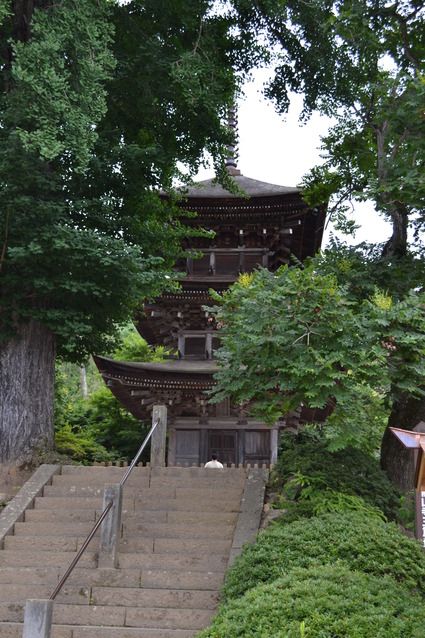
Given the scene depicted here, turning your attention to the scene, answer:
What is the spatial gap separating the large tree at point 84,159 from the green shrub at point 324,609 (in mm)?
6055

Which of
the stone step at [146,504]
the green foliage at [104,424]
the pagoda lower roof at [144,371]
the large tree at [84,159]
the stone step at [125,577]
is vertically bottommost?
the green foliage at [104,424]

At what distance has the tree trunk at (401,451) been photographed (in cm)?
1180

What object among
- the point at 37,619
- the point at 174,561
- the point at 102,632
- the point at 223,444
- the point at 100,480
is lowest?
the point at 223,444

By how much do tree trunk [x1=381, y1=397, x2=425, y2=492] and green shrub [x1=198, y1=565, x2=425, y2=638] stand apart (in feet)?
17.4

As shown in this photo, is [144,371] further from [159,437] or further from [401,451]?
[401,451]

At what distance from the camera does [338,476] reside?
31.9 ft

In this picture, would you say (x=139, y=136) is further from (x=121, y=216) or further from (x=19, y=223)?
(x=19, y=223)

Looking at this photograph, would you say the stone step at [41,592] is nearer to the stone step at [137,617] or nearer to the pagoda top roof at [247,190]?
the stone step at [137,617]

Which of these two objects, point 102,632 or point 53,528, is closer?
point 102,632

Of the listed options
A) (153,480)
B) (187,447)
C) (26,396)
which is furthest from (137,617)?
(187,447)

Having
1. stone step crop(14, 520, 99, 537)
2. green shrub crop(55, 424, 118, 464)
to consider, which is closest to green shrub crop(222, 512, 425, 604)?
stone step crop(14, 520, 99, 537)

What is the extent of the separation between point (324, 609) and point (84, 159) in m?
7.24

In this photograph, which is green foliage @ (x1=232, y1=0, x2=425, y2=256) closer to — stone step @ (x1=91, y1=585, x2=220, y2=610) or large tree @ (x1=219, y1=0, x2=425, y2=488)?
large tree @ (x1=219, y1=0, x2=425, y2=488)

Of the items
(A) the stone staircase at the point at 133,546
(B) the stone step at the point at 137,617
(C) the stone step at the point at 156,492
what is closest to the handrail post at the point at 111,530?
(A) the stone staircase at the point at 133,546
